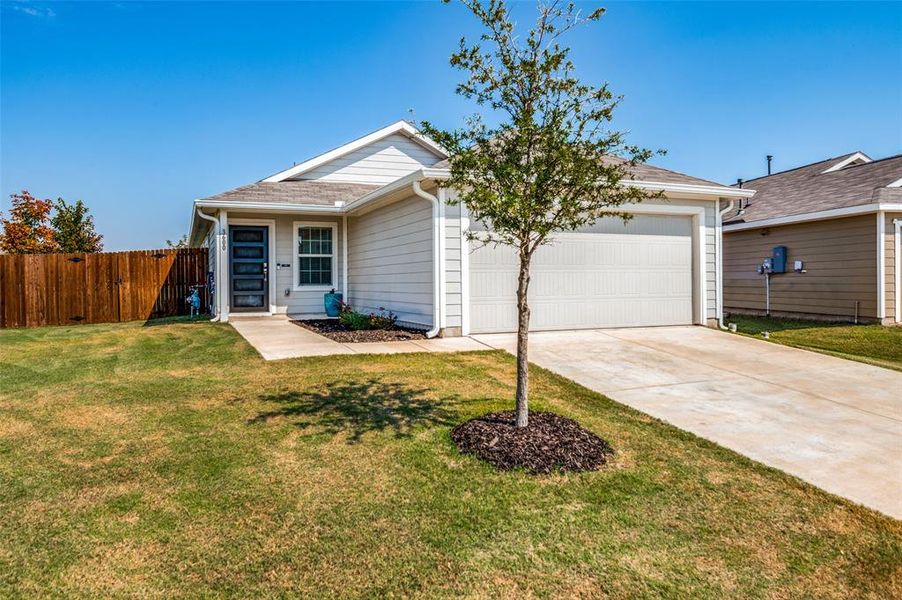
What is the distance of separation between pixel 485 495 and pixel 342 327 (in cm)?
753

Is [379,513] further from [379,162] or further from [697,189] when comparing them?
[379,162]

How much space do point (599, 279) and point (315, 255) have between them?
21.8 ft

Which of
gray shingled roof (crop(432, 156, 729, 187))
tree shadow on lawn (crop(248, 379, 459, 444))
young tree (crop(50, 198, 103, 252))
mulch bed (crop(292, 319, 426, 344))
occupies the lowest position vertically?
tree shadow on lawn (crop(248, 379, 459, 444))

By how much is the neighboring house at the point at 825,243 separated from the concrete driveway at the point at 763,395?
474 cm

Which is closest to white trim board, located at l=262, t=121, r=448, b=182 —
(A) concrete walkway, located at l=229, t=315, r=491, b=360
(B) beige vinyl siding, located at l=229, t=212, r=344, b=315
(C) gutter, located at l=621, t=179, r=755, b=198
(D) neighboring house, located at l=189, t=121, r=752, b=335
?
(D) neighboring house, located at l=189, t=121, r=752, b=335

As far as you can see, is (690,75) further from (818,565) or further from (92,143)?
(92,143)

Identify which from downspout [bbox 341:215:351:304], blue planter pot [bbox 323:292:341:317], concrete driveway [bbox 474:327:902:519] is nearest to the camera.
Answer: concrete driveway [bbox 474:327:902:519]

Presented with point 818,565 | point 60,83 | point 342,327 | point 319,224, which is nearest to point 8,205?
point 60,83

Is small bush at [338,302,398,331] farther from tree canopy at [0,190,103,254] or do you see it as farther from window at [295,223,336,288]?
tree canopy at [0,190,103,254]

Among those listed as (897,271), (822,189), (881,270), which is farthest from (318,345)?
(822,189)

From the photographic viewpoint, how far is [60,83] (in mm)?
13211

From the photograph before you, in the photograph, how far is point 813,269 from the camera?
12.2 m

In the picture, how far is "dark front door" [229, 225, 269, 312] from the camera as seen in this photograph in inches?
468

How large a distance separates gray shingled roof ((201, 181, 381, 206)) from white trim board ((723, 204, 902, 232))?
31.4ft
